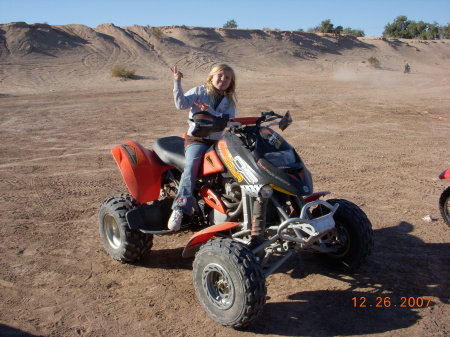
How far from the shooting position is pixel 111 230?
5152mm

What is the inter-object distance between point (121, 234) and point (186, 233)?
110cm

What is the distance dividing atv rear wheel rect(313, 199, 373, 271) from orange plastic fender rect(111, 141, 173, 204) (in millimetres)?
1678

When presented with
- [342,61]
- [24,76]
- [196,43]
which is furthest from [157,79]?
[342,61]

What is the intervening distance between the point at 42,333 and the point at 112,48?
31594 mm

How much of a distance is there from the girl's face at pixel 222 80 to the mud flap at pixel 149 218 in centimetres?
136

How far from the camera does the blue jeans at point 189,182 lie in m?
4.38

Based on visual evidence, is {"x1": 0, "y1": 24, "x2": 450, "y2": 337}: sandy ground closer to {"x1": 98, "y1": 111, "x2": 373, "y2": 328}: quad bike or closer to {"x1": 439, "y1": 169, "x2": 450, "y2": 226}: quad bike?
{"x1": 439, "y1": 169, "x2": 450, "y2": 226}: quad bike

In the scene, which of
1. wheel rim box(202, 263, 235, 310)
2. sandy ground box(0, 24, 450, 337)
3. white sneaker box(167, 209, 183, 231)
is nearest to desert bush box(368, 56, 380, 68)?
sandy ground box(0, 24, 450, 337)

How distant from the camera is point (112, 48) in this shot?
108 ft

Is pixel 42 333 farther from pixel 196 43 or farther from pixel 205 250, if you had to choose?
pixel 196 43

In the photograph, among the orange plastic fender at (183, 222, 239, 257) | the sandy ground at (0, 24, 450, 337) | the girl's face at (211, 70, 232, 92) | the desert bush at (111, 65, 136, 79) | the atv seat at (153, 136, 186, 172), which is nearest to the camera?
the sandy ground at (0, 24, 450, 337)

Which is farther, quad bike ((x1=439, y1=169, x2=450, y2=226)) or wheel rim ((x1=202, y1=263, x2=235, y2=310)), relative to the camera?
quad bike ((x1=439, y1=169, x2=450, y2=226))

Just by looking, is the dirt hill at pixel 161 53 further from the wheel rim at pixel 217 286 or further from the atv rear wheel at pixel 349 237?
the wheel rim at pixel 217 286

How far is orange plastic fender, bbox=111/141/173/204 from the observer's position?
480 cm
